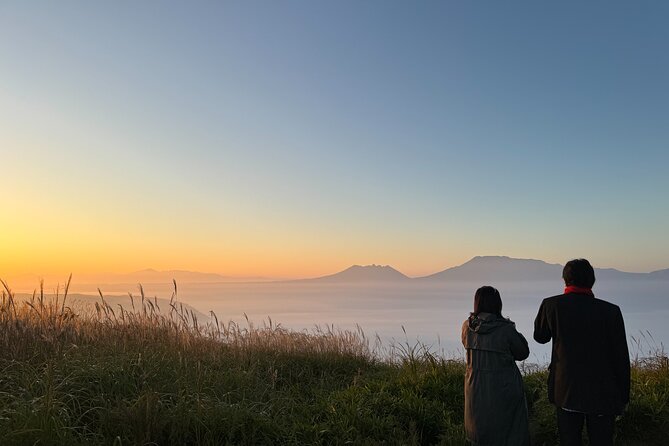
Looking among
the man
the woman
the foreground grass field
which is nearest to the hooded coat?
the woman

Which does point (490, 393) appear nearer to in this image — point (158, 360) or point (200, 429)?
point (200, 429)

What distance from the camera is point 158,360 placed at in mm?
6484

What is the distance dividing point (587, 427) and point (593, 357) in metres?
0.65

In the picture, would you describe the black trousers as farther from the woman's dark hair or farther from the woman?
the woman's dark hair

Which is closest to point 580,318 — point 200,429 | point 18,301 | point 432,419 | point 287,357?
point 432,419

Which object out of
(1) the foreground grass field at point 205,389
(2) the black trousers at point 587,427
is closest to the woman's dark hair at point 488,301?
(2) the black trousers at point 587,427

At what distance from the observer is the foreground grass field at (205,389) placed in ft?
15.0

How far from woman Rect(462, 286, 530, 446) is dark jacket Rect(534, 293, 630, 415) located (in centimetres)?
41

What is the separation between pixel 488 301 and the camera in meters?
4.53

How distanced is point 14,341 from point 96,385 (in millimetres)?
2179

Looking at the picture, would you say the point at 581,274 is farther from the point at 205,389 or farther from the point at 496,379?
the point at 205,389

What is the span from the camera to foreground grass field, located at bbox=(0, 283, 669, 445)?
4.57m

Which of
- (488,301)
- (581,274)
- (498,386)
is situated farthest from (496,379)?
(581,274)

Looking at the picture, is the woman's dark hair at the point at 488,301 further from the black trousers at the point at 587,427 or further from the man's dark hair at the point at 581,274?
the black trousers at the point at 587,427
